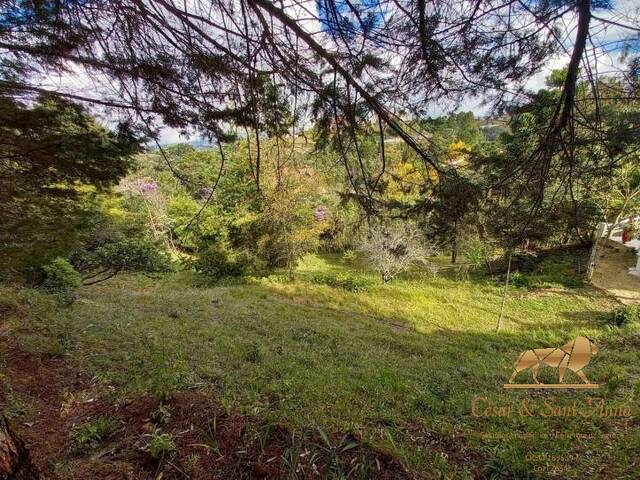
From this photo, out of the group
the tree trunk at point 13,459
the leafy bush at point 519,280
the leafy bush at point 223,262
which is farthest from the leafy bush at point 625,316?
the leafy bush at point 223,262

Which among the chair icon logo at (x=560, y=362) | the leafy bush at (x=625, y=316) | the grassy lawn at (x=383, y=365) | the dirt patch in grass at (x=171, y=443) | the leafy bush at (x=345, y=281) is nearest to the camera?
the dirt patch in grass at (x=171, y=443)

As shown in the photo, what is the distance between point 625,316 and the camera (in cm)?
755

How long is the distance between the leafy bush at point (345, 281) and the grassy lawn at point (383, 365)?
7.14 ft

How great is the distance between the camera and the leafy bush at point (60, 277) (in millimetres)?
6109

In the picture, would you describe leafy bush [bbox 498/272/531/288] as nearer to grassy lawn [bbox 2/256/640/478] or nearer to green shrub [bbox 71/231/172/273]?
grassy lawn [bbox 2/256/640/478]

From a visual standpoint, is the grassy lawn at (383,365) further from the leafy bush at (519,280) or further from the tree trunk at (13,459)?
the leafy bush at (519,280)

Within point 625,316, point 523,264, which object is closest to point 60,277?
point 625,316

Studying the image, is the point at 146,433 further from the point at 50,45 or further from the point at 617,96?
the point at 617,96

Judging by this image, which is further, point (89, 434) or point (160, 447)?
point (89, 434)

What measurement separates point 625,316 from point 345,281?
7.86 meters

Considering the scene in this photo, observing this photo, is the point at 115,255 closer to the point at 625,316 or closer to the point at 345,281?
the point at 345,281

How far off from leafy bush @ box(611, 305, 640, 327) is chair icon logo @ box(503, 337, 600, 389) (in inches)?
214

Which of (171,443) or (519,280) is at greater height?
(171,443)

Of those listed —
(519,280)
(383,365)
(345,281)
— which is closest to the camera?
(383,365)
